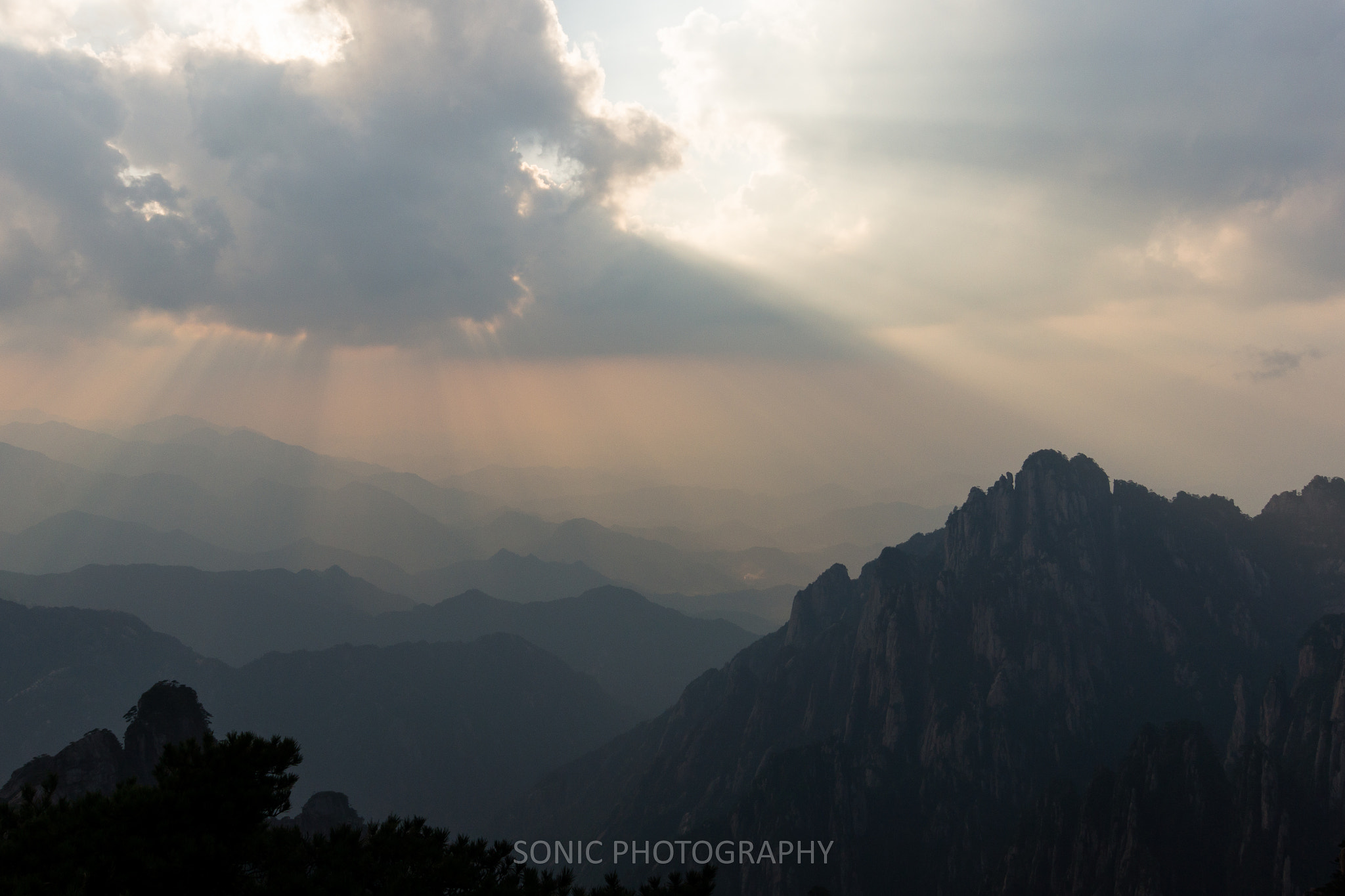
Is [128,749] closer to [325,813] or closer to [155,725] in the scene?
[155,725]

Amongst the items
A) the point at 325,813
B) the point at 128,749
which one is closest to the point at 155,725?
the point at 128,749

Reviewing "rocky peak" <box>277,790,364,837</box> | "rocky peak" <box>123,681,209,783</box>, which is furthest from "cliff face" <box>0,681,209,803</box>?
"rocky peak" <box>277,790,364,837</box>

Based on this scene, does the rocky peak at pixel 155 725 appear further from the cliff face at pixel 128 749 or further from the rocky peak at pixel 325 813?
the rocky peak at pixel 325 813

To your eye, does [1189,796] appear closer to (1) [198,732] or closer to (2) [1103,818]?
(2) [1103,818]

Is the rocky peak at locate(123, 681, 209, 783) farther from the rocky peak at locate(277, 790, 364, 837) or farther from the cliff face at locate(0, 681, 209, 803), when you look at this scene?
the rocky peak at locate(277, 790, 364, 837)

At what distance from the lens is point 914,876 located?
184750 millimetres

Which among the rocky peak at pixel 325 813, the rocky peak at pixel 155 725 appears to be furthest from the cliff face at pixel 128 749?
the rocky peak at pixel 325 813

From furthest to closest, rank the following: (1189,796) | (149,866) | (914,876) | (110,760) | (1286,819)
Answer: (914,876)
(1189,796)
(1286,819)
(110,760)
(149,866)

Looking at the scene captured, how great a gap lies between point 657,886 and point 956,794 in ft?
634


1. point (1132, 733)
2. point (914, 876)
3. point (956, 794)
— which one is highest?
point (1132, 733)

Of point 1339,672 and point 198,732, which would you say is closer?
point 198,732

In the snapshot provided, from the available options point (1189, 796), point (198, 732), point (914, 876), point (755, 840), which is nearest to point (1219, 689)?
point (1189, 796)

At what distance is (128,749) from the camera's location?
10188cm

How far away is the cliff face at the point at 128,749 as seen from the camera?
9188 cm
